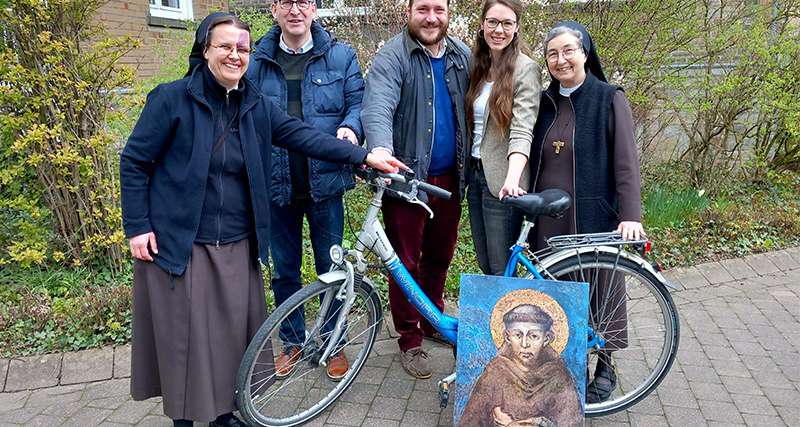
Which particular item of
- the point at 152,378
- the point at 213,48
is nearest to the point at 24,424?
the point at 152,378

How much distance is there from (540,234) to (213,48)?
1.71m

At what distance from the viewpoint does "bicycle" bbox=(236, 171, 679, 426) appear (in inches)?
106

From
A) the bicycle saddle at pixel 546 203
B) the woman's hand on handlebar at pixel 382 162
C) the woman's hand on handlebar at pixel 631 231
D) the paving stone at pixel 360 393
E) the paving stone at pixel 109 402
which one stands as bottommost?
the paving stone at pixel 109 402

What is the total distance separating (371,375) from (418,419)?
482mm

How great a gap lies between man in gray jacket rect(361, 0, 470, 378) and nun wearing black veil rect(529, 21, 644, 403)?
1.38ft

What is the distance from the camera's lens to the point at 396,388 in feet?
10.7

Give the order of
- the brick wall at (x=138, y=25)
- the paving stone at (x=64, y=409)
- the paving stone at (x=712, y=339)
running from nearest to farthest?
the paving stone at (x=64, y=409) → the paving stone at (x=712, y=339) → the brick wall at (x=138, y=25)

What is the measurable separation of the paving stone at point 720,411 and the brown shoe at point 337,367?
5.92ft

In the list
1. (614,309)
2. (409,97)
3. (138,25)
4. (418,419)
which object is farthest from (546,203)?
(138,25)

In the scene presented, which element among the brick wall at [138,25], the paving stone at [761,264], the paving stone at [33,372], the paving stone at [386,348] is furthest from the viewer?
the brick wall at [138,25]

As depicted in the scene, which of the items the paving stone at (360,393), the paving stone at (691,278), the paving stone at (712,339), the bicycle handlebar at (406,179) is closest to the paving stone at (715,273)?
the paving stone at (691,278)

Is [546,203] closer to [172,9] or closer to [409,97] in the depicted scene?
[409,97]

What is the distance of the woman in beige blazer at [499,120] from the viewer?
279 cm

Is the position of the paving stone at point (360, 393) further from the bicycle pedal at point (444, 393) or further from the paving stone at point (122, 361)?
the paving stone at point (122, 361)
